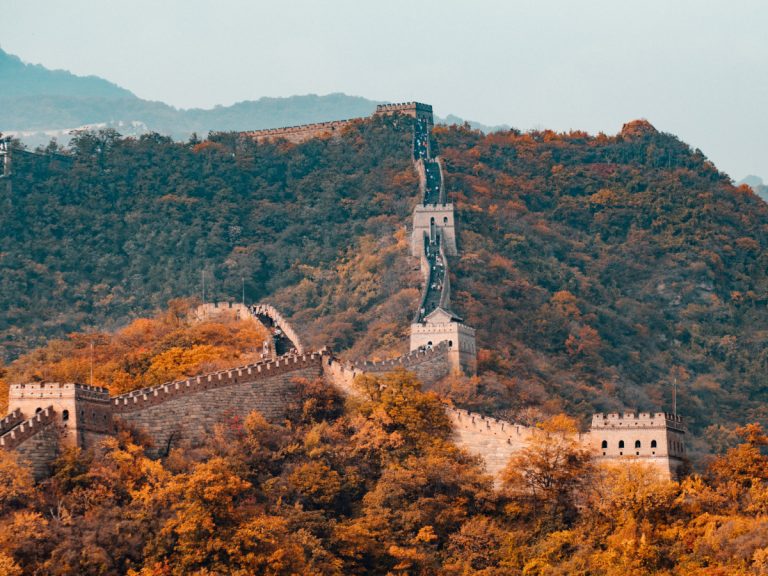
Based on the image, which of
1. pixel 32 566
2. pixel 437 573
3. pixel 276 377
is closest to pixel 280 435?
pixel 276 377

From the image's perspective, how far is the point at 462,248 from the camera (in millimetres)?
134750

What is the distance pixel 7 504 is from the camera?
75.3m

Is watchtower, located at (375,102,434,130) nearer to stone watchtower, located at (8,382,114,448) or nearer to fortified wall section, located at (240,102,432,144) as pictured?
fortified wall section, located at (240,102,432,144)

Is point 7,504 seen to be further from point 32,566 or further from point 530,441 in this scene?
point 530,441

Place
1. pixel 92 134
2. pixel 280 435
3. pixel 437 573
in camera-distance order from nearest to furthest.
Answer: pixel 437 573
pixel 280 435
pixel 92 134

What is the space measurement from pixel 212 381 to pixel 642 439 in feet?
60.2

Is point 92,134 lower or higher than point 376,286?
higher

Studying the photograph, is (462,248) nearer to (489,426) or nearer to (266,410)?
(266,410)

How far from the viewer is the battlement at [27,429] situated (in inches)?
3041

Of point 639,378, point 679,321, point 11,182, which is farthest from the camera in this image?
point 11,182

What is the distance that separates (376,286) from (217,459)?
5111cm

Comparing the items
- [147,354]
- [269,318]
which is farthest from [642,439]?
[269,318]

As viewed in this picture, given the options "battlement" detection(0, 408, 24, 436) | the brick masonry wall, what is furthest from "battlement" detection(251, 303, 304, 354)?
"battlement" detection(0, 408, 24, 436)

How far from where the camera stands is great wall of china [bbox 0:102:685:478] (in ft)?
260
